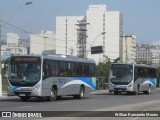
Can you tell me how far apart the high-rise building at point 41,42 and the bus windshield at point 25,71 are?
114 m

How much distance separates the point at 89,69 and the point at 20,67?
9102 mm

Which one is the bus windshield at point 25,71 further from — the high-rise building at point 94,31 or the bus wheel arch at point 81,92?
the high-rise building at point 94,31

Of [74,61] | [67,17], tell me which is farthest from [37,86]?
[67,17]

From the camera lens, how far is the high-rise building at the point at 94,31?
Answer: 144 m

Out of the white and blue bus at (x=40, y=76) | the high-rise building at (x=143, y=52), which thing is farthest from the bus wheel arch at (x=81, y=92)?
the high-rise building at (x=143, y=52)

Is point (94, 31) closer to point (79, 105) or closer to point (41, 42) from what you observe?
point (41, 42)

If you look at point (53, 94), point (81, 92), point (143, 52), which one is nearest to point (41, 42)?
point (143, 52)

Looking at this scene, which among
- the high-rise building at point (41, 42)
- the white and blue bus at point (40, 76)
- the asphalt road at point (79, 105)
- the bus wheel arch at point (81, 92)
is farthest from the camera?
the high-rise building at point (41, 42)

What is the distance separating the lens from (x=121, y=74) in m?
45.3

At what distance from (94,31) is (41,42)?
19.7 meters

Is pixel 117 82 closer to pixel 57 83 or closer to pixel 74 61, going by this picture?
pixel 74 61

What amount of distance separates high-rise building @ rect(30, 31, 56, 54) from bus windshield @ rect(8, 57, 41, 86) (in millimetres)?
113728

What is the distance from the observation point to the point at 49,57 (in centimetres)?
3038

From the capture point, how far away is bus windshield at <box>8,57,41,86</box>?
28.8m
